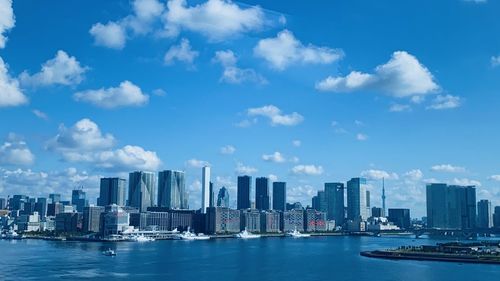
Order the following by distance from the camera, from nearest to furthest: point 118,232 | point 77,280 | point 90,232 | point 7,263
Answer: point 77,280
point 7,263
point 118,232
point 90,232

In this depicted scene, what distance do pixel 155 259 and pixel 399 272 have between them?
37562mm

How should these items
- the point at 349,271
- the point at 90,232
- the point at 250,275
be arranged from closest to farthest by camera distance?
the point at 250,275
the point at 349,271
the point at 90,232

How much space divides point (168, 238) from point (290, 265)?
110 meters

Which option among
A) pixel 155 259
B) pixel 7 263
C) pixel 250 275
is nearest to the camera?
pixel 250 275

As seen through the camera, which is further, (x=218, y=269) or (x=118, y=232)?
(x=118, y=232)

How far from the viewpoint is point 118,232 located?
587ft

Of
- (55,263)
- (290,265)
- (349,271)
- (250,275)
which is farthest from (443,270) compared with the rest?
(55,263)

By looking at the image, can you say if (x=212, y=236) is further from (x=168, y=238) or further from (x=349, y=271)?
(x=349, y=271)

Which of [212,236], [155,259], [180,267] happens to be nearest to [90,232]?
[212,236]

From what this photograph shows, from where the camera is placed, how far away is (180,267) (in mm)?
77500

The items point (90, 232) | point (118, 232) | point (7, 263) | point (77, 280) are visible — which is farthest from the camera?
point (90, 232)

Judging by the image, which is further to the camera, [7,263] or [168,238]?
[168,238]

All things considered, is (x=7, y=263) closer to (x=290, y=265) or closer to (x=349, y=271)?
(x=290, y=265)

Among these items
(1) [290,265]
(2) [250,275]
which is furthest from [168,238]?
(2) [250,275]
